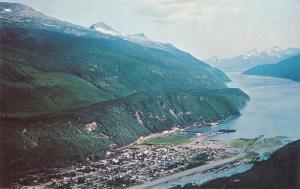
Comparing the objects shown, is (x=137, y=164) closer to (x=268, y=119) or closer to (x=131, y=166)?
(x=131, y=166)

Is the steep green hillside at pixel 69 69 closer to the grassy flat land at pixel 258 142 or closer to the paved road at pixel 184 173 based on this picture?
the paved road at pixel 184 173

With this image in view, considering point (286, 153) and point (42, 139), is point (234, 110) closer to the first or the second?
point (42, 139)

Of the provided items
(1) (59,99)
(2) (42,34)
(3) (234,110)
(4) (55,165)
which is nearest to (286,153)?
(4) (55,165)

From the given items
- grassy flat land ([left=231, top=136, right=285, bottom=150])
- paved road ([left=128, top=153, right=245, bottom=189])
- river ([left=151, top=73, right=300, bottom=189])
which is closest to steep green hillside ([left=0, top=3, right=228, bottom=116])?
river ([left=151, top=73, right=300, bottom=189])

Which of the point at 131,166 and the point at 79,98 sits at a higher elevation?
the point at 79,98

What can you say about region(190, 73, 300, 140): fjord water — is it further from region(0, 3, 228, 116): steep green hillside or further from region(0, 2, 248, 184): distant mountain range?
region(0, 3, 228, 116): steep green hillside

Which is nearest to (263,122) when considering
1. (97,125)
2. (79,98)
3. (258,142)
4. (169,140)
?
(258,142)

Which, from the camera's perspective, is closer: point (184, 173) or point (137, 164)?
point (184, 173)

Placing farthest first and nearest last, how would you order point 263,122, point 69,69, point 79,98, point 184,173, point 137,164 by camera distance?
point 69,69, point 263,122, point 79,98, point 137,164, point 184,173
